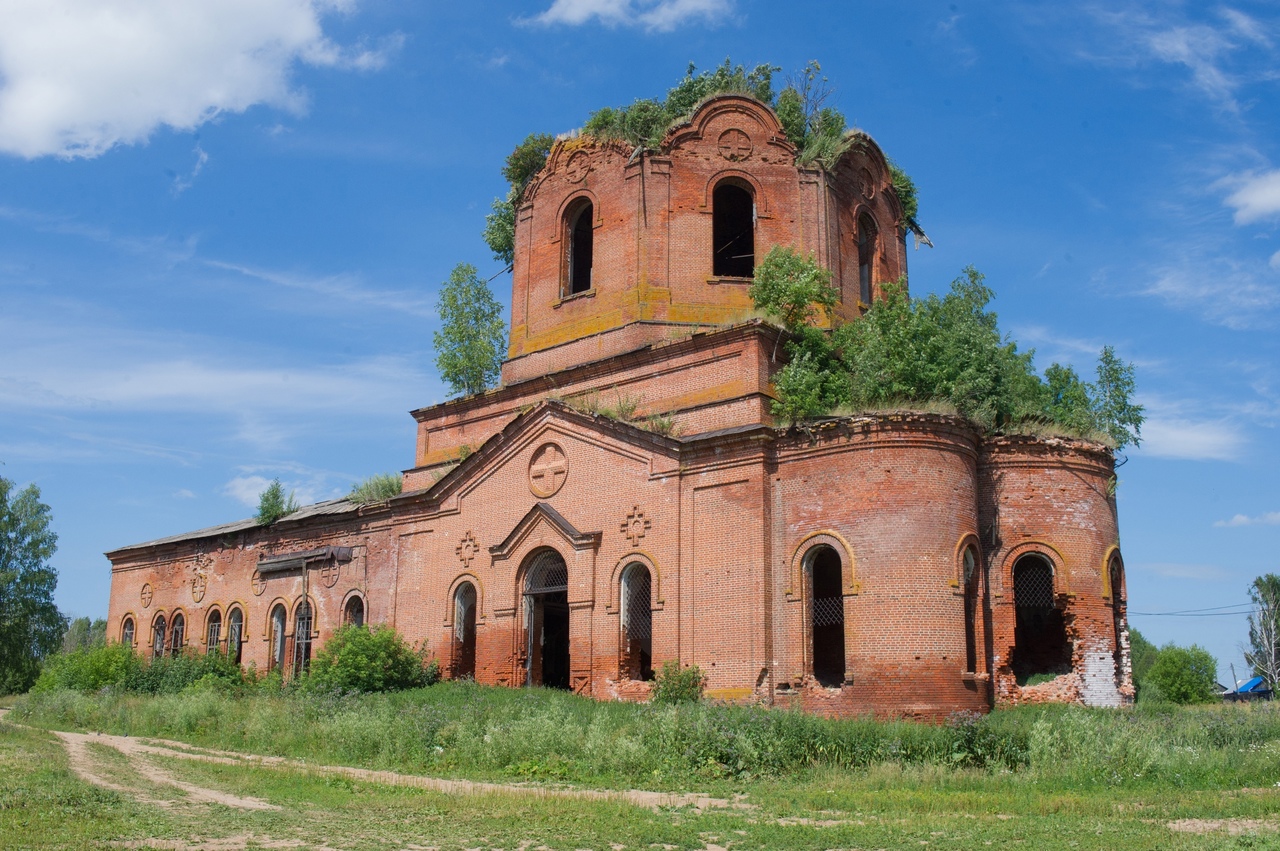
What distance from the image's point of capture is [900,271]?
25.0 meters

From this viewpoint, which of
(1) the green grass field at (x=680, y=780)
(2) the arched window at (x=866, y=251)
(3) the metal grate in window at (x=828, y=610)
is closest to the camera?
(1) the green grass field at (x=680, y=780)

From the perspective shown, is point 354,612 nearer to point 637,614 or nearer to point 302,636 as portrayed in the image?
point 302,636

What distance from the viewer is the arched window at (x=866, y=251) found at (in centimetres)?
2422

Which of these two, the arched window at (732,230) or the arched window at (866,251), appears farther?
the arched window at (866,251)

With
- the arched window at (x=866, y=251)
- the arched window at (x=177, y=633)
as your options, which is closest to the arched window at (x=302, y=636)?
the arched window at (x=177, y=633)

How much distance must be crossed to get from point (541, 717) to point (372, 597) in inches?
403

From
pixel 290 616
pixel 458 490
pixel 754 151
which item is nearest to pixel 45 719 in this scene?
pixel 290 616

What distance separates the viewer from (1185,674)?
3472cm

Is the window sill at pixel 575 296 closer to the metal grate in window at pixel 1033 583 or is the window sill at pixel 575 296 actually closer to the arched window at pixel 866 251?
the arched window at pixel 866 251

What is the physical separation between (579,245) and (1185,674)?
24.4 meters

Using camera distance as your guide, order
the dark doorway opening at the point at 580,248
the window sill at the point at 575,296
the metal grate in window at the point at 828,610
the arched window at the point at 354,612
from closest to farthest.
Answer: the metal grate in window at the point at 828,610
the window sill at the point at 575,296
the dark doorway opening at the point at 580,248
the arched window at the point at 354,612

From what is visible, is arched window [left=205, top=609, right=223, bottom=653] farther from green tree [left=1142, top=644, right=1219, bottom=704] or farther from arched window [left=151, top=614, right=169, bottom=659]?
green tree [left=1142, top=644, right=1219, bottom=704]

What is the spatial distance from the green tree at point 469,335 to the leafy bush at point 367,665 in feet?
24.8

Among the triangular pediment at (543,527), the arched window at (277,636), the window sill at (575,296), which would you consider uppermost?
the window sill at (575,296)
